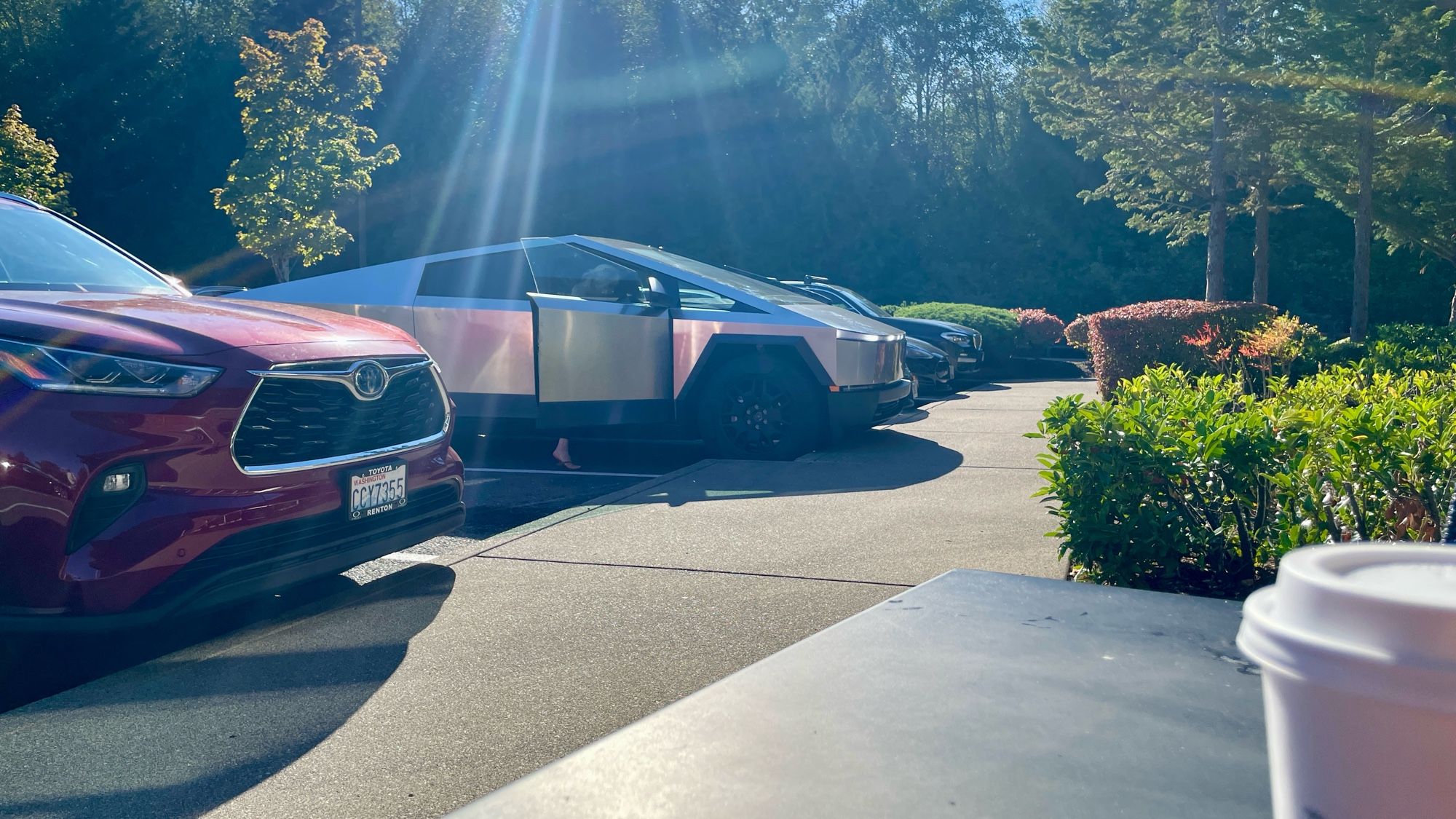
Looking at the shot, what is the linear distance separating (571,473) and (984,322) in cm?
1268

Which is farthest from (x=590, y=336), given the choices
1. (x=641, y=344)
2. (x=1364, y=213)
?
(x=1364, y=213)

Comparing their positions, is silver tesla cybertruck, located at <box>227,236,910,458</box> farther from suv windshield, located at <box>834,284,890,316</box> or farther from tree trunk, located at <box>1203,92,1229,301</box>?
tree trunk, located at <box>1203,92,1229,301</box>

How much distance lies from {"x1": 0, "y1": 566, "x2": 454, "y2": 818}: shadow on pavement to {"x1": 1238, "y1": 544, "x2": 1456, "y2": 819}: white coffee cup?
8.92 ft

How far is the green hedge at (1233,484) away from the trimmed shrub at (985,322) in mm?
14695

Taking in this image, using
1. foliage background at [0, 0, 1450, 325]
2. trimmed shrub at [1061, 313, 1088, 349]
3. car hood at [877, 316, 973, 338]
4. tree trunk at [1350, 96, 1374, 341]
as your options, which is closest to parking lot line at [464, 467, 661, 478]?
car hood at [877, 316, 973, 338]

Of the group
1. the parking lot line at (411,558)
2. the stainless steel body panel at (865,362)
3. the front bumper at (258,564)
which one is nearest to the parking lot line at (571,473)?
the stainless steel body panel at (865,362)

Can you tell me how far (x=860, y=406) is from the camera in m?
8.69

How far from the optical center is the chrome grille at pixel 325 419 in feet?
13.6

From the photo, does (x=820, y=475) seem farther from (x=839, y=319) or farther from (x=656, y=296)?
(x=656, y=296)

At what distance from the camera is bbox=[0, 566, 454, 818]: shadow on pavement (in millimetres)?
2930

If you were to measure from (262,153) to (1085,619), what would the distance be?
2310 centimetres

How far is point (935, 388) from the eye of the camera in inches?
586

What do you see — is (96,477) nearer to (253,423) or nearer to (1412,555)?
(253,423)

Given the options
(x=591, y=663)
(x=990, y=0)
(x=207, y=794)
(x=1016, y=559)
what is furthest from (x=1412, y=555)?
(x=990, y=0)
